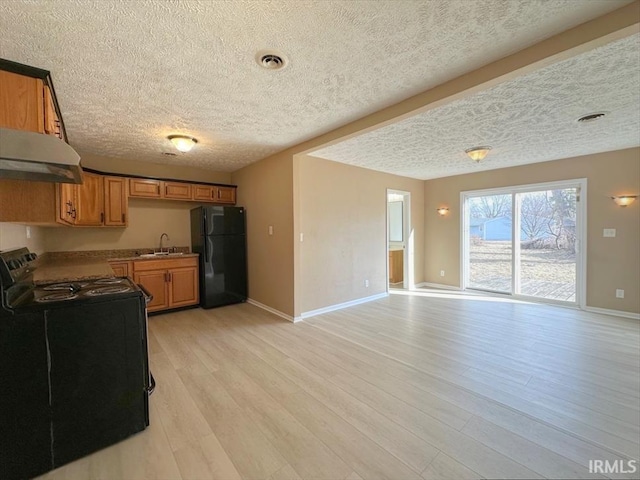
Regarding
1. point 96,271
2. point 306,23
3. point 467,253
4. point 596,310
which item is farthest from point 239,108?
point 596,310

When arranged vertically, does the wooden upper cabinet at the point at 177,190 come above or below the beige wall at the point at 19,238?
above

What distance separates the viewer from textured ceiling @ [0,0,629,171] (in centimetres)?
144

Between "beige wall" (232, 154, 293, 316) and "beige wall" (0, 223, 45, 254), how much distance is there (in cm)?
274

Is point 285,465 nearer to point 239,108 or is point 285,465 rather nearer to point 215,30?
point 215,30

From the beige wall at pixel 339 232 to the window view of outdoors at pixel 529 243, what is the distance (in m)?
1.96

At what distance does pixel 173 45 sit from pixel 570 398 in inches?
149

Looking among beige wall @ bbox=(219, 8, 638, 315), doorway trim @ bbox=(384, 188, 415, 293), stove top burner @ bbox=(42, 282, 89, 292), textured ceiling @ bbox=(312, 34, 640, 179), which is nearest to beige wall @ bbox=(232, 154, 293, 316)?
beige wall @ bbox=(219, 8, 638, 315)

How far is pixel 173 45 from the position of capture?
1699mm

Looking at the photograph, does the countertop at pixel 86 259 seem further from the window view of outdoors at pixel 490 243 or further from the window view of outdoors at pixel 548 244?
the window view of outdoors at pixel 548 244

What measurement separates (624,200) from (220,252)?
20.6ft

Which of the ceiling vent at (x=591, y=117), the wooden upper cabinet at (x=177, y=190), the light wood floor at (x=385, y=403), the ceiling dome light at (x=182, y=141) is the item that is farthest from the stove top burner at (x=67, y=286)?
the ceiling vent at (x=591, y=117)

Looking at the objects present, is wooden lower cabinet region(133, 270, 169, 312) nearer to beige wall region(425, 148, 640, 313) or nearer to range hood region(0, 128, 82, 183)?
range hood region(0, 128, 82, 183)

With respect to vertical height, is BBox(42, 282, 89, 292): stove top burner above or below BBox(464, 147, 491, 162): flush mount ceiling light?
below

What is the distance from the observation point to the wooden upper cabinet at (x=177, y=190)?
14.9 feet
